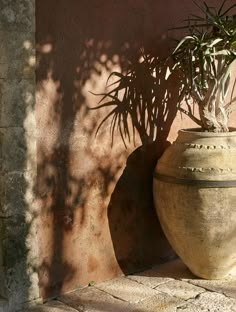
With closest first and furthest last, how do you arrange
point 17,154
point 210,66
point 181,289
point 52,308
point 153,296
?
point 17,154 → point 52,308 → point 153,296 → point 181,289 → point 210,66

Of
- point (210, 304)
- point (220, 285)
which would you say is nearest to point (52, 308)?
point (210, 304)

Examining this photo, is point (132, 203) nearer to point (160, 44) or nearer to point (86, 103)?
point (86, 103)

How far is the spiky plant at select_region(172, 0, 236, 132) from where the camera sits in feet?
13.7

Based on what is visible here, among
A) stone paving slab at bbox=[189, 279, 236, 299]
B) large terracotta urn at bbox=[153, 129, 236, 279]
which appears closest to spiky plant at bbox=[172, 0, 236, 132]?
large terracotta urn at bbox=[153, 129, 236, 279]

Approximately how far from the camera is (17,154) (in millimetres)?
3633

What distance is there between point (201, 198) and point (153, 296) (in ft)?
2.58

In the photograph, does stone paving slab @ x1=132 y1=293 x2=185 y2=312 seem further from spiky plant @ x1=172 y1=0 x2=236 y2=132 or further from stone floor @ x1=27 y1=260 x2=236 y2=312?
spiky plant @ x1=172 y1=0 x2=236 y2=132

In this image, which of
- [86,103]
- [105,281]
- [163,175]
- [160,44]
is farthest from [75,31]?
[105,281]

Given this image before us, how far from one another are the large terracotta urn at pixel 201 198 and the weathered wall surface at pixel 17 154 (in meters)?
1.07

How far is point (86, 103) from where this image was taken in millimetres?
4027

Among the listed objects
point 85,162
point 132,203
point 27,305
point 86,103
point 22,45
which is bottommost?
point 27,305

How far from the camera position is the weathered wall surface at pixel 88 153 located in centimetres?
382

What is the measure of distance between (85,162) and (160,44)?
1.20 metres

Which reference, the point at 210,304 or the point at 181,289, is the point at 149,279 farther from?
the point at 210,304
